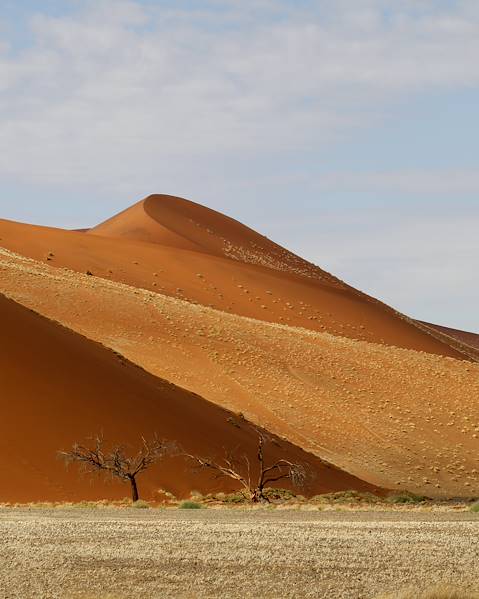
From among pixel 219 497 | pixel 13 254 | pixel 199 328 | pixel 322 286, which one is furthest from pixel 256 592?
pixel 322 286

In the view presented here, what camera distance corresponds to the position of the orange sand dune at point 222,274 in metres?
80.7

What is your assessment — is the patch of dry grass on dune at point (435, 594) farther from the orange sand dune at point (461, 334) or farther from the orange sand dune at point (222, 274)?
the orange sand dune at point (461, 334)

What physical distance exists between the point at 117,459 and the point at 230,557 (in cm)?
1874

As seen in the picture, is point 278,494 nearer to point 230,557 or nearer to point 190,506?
point 190,506

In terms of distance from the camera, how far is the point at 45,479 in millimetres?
33906

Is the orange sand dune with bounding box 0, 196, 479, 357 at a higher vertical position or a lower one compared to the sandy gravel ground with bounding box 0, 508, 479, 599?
higher

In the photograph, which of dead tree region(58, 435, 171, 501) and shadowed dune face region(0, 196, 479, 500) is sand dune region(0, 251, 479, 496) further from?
dead tree region(58, 435, 171, 501)

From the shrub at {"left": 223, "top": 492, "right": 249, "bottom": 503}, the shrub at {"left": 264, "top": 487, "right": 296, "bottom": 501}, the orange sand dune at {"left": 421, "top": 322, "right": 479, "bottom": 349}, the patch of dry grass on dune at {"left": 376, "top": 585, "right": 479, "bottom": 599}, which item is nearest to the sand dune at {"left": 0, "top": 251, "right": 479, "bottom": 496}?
the shrub at {"left": 264, "top": 487, "right": 296, "bottom": 501}

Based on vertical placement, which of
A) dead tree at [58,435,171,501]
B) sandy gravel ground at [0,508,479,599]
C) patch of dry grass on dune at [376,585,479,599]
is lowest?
dead tree at [58,435,171,501]

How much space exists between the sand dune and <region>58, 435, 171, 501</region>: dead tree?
44.1ft

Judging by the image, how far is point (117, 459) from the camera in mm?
33781

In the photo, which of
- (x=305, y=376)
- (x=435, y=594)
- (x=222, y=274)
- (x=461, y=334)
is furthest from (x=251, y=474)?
(x=461, y=334)

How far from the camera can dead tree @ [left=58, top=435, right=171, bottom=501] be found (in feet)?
110

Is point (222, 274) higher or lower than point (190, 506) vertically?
higher
